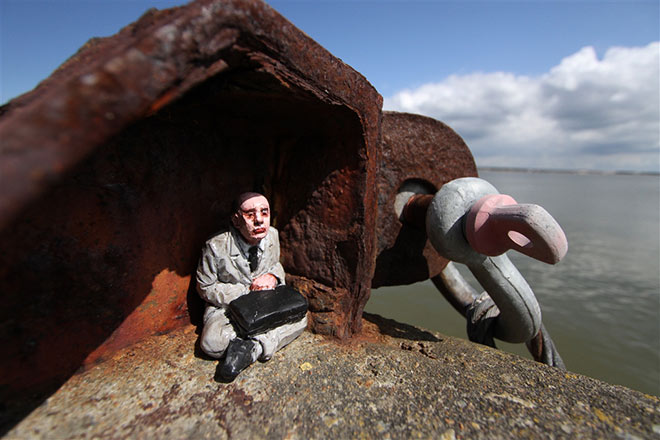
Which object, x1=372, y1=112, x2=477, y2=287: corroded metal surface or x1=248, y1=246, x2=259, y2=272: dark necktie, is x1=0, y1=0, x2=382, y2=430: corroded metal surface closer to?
x1=248, y1=246, x2=259, y2=272: dark necktie

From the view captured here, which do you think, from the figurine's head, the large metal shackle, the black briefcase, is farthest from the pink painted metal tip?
the figurine's head

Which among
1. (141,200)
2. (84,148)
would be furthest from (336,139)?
(84,148)

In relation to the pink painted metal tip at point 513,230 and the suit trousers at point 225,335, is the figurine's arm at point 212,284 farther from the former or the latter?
the pink painted metal tip at point 513,230

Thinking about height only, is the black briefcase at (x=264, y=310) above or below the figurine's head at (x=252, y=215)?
below

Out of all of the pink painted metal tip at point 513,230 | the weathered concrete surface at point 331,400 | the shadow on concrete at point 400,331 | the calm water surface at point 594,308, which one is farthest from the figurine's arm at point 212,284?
the calm water surface at point 594,308

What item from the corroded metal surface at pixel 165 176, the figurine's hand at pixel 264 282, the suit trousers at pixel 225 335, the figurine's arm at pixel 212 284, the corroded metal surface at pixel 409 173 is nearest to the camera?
the corroded metal surface at pixel 165 176

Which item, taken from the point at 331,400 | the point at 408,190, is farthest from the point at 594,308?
the point at 331,400

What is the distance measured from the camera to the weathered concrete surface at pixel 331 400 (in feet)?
3.78

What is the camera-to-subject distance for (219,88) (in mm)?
1217

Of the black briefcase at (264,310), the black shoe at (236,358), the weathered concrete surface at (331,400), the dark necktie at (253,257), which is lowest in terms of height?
the weathered concrete surface at (331,400)

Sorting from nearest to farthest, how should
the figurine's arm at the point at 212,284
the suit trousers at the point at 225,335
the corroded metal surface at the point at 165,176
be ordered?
1. the corroded metal surface at the point at 165,176
2. the suit trousers at the point at 225,335
3. the figurine's arm at the point at 212,284

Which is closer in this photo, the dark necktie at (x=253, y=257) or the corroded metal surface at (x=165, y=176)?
the corroded metal surface at (x=165, y=176)

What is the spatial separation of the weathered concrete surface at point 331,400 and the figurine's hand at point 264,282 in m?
0.34

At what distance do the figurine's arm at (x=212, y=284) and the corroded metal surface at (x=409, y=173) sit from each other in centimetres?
120
